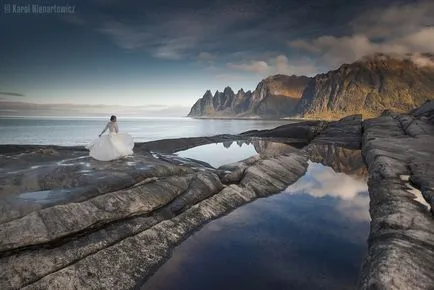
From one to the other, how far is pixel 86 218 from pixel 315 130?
60.3 metres

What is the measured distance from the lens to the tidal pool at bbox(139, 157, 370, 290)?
38.6 feet

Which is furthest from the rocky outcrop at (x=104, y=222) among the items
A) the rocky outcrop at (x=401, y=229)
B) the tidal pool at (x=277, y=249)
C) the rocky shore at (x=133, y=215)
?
the rocky outcrop at (x=401, y=229)

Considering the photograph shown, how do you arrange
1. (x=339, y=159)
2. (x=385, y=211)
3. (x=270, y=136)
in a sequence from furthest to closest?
(x=270, y=136)
(x=339, y=159)
(x=385, y=211)

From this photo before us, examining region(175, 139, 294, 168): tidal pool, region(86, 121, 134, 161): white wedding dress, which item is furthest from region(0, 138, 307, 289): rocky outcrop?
region(175, 139, 294, 168): tidal pool

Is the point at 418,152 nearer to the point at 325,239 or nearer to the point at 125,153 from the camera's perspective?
the point at 325,239

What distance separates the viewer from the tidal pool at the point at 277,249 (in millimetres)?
11773

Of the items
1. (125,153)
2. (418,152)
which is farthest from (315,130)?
(125,153)

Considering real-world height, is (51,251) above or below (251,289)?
above

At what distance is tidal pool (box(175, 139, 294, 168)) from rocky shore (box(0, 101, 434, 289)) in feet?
51.1

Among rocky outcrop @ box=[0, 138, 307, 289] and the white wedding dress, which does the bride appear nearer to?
the white wedding dress

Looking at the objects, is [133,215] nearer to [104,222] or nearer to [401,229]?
[104,222]

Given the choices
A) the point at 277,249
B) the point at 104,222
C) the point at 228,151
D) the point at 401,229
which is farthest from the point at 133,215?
the point at 228,151

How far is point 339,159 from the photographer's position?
41.0 m

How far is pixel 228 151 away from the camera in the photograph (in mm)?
50406
